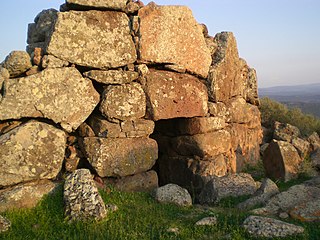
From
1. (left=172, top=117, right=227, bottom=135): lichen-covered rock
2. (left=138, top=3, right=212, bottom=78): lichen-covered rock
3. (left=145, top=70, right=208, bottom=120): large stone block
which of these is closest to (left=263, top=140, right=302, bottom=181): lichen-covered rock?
(left=172, top=117, right=227, bottom=135): lichen-covered rock

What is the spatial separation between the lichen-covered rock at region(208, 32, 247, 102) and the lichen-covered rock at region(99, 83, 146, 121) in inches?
85.5

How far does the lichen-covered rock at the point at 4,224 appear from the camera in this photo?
4.97 meters

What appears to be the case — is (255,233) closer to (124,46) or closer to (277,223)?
(277,223)

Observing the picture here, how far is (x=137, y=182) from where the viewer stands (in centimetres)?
736

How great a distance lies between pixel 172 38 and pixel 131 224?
14.9 ft

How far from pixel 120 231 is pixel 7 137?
9.76 ft

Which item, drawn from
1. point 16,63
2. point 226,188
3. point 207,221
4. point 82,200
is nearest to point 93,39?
point 16,63

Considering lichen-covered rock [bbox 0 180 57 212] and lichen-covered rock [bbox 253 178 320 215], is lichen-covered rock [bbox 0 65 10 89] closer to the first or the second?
lichen-covered rock [bbox 0 180 57 212]

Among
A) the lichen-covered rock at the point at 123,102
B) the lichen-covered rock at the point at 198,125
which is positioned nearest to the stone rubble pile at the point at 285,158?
the lichen-covered rock at the point at 198,125

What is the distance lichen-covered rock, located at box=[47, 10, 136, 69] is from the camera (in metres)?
6.96

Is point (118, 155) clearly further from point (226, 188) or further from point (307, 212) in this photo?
point (307, 212)

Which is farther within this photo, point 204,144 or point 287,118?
point 287,118

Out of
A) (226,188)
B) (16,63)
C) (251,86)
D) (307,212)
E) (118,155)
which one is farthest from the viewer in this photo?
(251,86)

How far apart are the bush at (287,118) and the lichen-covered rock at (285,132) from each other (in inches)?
49.5
